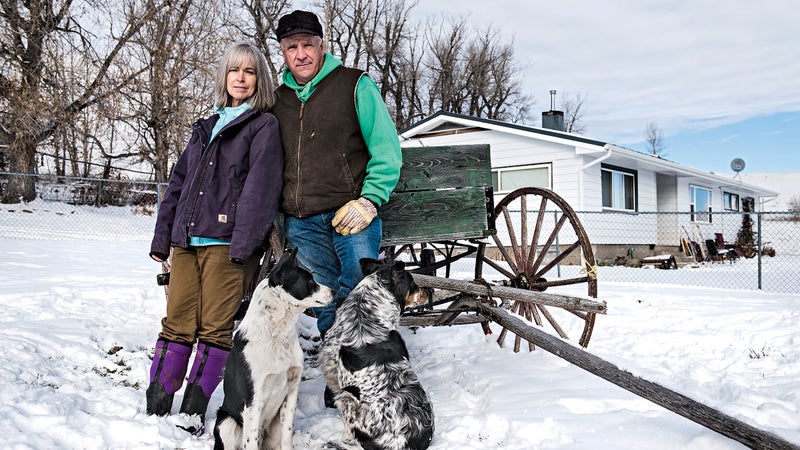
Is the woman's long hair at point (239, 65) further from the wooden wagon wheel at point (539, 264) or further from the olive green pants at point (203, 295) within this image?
the wooden wagon wheel at point (539, 264)

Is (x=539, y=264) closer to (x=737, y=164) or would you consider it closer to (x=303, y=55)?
(x=303, y=55)

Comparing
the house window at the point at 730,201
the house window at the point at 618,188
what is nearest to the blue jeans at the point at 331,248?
the house window at the point at 618,188

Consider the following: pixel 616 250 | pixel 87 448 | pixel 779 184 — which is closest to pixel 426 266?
pixel 87 448

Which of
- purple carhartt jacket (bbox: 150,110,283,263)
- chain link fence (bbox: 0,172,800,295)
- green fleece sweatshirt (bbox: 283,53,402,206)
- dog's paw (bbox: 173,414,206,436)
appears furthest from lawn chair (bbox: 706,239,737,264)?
dog's paw (bbox: 173,414,206,436)

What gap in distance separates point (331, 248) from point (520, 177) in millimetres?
12758

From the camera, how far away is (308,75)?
3.60 metres

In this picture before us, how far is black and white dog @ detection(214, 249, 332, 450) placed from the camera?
2818mm

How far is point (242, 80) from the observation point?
3.47 meters

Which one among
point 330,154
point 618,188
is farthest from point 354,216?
point 618,188

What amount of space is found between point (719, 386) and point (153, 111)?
18.4 meters

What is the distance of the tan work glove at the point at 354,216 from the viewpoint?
3.42 meters

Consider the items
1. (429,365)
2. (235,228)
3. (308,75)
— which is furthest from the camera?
(429,365)

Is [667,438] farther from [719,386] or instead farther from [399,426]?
[719,386]

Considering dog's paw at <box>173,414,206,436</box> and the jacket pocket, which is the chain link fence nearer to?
the jacket pocket
